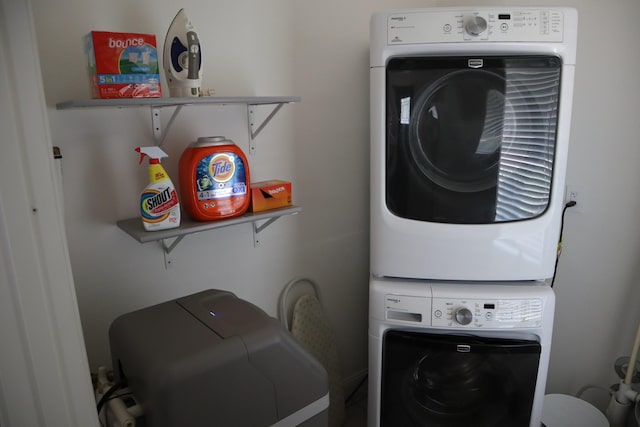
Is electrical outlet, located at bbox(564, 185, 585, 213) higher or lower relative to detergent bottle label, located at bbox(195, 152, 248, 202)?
lower

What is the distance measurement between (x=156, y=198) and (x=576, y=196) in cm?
167

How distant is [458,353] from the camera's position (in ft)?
4.98

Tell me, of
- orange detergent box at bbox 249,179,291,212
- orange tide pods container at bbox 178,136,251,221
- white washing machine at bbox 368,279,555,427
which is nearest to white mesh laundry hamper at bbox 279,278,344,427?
white washing machine at bbox 368,279,555,427

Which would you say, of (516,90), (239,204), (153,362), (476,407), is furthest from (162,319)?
(516,90)

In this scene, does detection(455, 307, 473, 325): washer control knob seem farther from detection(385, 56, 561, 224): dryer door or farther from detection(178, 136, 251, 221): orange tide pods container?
detection(178, 136, 251, 221): orange tide pods container

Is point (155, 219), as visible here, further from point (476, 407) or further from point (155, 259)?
point (476, 407)

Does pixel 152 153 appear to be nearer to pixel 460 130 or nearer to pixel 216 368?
pixel 216 368

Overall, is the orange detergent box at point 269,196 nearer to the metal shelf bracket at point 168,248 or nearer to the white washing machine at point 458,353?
the metal shelf bracket at point 168,248

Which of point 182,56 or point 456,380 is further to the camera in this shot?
point 456,380

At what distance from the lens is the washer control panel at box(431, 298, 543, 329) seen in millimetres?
1479

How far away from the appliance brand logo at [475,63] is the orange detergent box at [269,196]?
76cm

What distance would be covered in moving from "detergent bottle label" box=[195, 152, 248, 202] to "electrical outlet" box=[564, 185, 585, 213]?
1363mm

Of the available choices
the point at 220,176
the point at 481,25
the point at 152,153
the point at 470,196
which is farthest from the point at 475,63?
the point at 152,153

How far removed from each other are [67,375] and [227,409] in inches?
17.2
